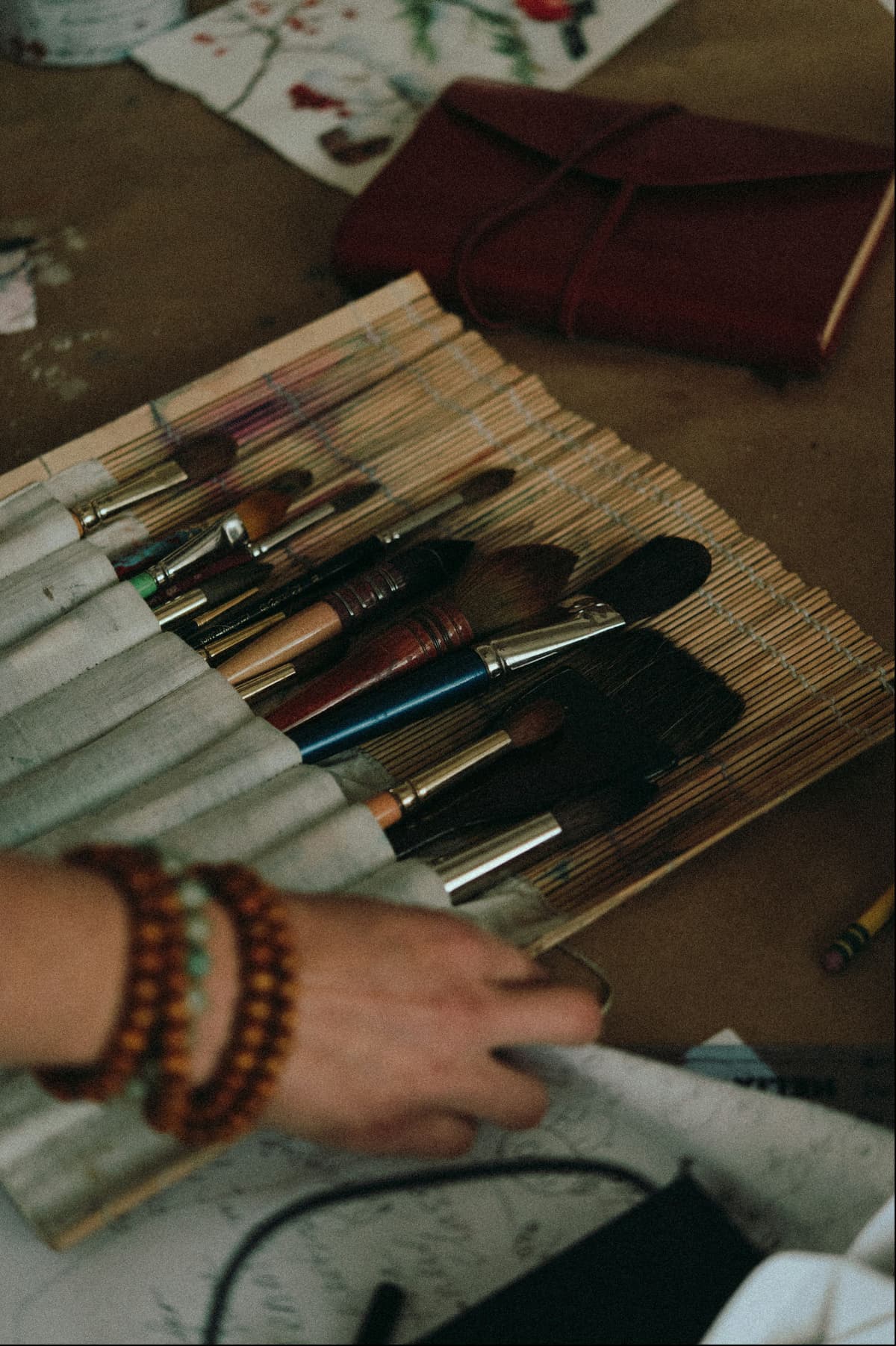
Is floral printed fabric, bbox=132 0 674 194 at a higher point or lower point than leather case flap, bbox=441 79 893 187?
higher

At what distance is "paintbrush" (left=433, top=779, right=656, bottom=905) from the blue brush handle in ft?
0.22

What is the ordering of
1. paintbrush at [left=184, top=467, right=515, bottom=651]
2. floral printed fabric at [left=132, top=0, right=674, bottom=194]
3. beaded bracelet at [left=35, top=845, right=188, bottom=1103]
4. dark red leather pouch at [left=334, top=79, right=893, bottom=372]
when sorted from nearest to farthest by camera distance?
1. beaded bracelet at [left=35, top=845, right=188, bottom=1103]
2. paintbrush at [left=184, top=467, right=515, bottom=651]
3. dark red leather pouch at [left=334, top=79, right=893, bottom=372]
4. floral printed fabric at [left=132, top=0, right=674, bottom=194]

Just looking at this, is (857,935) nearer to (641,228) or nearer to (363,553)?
(363,553)

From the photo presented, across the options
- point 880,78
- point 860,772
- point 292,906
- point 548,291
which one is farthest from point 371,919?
point 880,78

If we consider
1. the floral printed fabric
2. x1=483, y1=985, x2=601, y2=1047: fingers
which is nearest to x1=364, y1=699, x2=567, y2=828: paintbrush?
x1=483, y1=985, x2=601, y2=1047: fingers

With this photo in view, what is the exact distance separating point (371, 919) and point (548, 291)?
0.48 metres

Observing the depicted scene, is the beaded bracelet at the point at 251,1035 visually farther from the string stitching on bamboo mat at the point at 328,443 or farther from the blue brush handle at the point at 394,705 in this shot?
the string stitching on bamboo mat at the point at 328,443

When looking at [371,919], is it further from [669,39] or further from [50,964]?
[669,39]

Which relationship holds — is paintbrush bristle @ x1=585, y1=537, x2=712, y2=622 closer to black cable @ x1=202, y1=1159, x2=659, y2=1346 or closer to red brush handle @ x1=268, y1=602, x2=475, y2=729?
red brush handle @ x1=268, y1=602, x2=475, y2=729

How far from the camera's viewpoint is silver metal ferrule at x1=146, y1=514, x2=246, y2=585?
556 mm

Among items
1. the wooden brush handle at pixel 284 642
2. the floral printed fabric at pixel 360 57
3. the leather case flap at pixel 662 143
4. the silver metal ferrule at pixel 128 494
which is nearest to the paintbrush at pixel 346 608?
the wooden brush handle at pixel 284 642

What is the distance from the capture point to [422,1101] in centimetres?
37

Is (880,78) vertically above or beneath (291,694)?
above

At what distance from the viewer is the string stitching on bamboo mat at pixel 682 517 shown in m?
0.53
